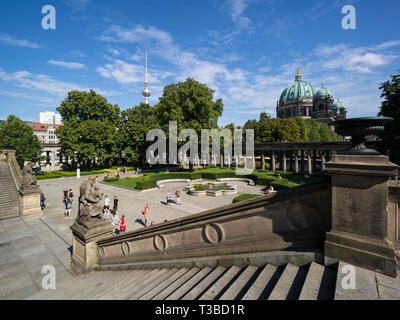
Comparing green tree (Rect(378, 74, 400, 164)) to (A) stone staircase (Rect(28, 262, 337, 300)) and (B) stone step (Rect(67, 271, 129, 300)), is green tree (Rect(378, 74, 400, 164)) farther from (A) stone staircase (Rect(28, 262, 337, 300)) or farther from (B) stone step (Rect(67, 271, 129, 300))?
(B) stone step (Rect(67, 271, 129, 300))

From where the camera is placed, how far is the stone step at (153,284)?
174 inches

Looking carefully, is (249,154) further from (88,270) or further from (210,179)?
(88,270)

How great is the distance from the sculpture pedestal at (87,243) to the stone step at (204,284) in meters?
5.01

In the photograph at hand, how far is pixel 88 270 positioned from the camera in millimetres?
7320

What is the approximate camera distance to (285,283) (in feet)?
10.3

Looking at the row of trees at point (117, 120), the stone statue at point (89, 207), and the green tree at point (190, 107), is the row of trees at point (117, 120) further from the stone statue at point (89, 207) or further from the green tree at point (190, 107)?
the stone statue at point (89, 207)

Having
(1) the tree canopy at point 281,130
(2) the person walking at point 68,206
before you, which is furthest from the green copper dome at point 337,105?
(2) the person walking at point 68,206

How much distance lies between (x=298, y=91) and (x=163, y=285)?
113 m

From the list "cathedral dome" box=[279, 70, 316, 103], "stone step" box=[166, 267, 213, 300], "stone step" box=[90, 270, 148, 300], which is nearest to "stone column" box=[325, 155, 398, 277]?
"stone step" box=[166, 267, 213, 300]

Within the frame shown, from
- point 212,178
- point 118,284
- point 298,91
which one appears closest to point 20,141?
point 212,178

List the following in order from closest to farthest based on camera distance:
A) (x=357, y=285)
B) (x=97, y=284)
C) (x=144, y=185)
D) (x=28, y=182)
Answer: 1. (x=357, y=285)
2. (x=97, y=284)
3. (x=28, y=182)
4. (x=144, y=185)

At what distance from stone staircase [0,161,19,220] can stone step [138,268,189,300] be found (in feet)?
53.0

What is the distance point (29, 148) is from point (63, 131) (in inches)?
277

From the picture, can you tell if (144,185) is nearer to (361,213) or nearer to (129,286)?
(129,286)
